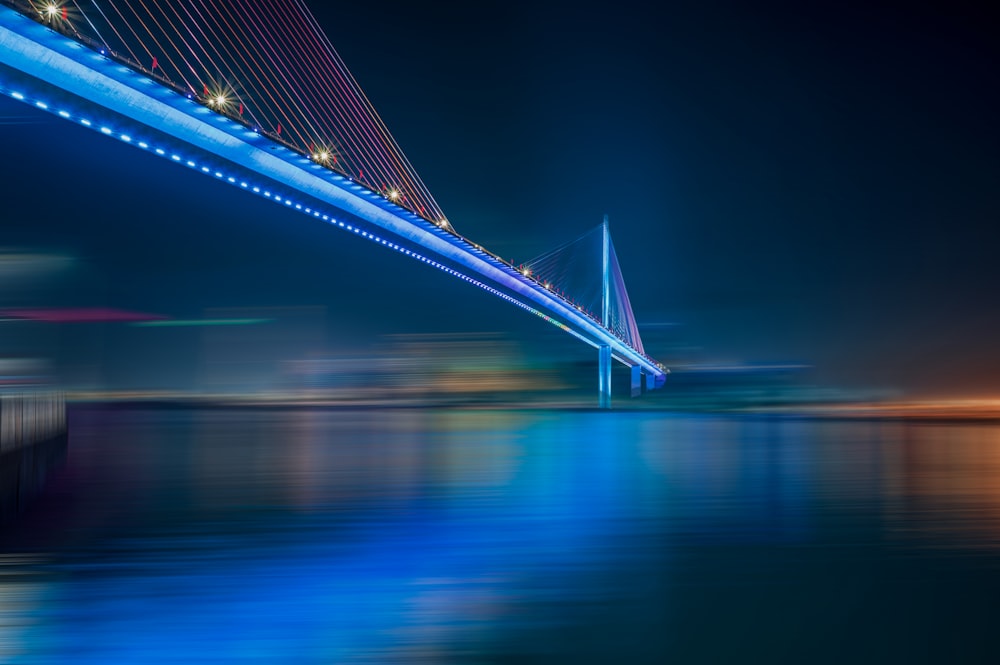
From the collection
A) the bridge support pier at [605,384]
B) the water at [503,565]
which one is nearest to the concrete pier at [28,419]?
the water at [503,565]

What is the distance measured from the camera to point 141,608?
4570mm

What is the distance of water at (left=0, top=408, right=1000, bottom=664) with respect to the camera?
401 centimetres

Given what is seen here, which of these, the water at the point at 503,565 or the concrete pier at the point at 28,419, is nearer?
the water at the point at 503,565

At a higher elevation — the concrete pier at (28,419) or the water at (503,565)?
the concrete pier at (28,419)

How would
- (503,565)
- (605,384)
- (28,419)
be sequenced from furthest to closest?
(605,384), (28,419), (503,565)

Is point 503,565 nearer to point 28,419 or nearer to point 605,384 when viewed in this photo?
point 28,419

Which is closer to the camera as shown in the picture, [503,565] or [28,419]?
[503,565]

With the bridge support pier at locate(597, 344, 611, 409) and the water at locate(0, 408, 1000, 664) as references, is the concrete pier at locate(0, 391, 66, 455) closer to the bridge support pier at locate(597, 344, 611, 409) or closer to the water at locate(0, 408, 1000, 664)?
the water at locate(0, 408, 1000, 664)

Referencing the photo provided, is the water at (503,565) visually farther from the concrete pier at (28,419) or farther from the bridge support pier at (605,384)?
the bridge support pier at (605,384)

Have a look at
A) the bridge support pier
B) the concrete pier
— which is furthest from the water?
the bridge support pier

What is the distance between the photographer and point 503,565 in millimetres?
5848

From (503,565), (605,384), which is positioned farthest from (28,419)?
(605,384)

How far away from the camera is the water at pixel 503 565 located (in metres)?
4.01

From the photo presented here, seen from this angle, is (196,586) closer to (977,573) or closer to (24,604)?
(24,604)
